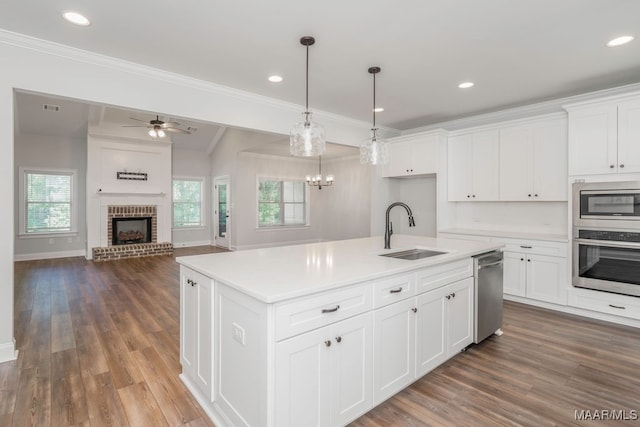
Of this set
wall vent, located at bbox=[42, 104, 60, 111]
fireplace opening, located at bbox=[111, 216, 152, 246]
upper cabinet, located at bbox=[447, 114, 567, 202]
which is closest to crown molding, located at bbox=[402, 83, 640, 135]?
upper cabinet, located at bbox=[447, 114, 567, 202]

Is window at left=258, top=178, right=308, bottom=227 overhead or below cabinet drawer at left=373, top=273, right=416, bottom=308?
overhead

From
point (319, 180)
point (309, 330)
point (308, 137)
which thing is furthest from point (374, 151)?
point (319, 180)

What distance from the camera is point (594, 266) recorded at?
11.5 feet

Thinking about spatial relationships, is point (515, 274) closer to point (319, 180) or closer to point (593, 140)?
point (593, 140)

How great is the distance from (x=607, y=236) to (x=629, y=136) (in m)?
1.06

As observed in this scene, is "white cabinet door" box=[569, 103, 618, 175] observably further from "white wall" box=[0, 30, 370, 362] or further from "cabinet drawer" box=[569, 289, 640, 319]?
"white wall" box=[0, 30, 370, 362]

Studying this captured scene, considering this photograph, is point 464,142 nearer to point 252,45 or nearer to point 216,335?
point 252,45

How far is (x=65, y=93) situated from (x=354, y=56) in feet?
8.74

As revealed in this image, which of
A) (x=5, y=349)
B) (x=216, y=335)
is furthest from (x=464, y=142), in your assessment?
(x=5, y=349)

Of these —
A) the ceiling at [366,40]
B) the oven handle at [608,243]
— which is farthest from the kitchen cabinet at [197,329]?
the oven handle at [608,243]

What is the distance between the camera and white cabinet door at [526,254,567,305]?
12.3 feet

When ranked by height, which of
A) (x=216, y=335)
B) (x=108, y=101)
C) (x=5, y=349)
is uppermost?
(x=108, y=101)

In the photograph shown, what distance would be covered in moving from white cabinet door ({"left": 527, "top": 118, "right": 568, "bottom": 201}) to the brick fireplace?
7.98 metres

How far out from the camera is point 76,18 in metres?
2.41
